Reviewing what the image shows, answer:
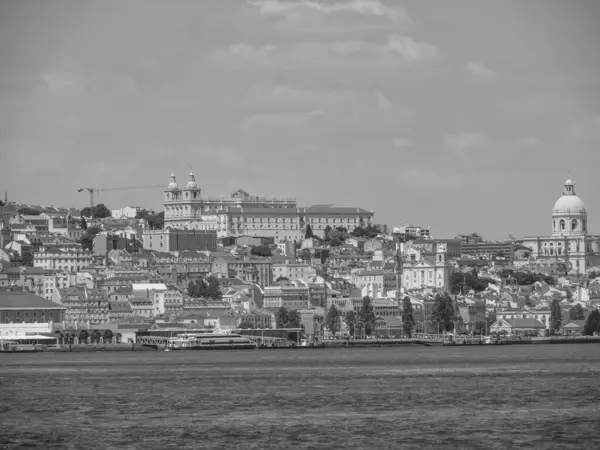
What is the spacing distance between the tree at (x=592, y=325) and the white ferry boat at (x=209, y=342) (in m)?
23.5

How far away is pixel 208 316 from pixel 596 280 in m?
52.3

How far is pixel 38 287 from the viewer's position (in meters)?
114

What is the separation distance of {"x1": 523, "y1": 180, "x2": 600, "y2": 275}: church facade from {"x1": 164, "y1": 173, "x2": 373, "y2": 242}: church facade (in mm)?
21419

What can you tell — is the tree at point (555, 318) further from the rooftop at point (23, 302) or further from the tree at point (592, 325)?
the rooftop at point (23, 302)

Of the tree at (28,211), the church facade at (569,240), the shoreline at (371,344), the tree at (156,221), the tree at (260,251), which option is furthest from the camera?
the church facade at (569,240)

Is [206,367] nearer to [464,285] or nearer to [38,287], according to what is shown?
[38,287]

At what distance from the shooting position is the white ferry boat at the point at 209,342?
293 feet

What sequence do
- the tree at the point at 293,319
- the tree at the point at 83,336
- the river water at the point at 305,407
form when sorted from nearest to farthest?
1. the river water at the point at 305,407
2. the tree at the point at 83,336
3. the tree at the point at 293,319

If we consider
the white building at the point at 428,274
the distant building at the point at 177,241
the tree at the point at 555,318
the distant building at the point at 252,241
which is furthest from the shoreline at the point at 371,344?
the distant building at the point at 252,241

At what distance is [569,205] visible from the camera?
178 metres

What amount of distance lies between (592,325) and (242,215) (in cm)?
5541

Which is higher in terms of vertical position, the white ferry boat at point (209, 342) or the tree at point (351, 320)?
the tree at point (351, 320)

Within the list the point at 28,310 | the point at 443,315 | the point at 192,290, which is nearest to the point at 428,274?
the point at 192,290

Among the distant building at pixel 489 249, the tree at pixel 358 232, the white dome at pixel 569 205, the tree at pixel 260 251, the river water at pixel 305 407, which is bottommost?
the river water at pixel 305 407
